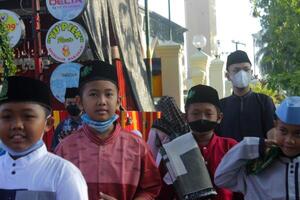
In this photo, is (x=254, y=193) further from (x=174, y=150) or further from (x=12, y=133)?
(x=12, y=133)

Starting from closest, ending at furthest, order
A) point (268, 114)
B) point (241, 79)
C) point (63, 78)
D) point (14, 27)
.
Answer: point (268, 114) → point (241, 79) → point (63, 78) → point (14, 27)

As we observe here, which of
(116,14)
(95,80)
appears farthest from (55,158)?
(116,14)

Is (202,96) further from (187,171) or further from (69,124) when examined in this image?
(69,124)

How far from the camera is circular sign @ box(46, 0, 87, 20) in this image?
Answer: 869cm

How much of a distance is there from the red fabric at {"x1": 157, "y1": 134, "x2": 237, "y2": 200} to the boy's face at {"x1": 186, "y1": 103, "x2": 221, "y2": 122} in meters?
0.15

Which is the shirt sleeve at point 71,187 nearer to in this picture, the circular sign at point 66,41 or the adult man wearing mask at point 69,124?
the adult man wearing mask at point 69,124

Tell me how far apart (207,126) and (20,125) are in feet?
4.46

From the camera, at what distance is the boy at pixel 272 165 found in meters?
2.91

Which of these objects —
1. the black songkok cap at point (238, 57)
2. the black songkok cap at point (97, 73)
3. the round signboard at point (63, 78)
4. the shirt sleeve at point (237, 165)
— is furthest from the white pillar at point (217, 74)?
the shirt sleeve at point (237, 165)

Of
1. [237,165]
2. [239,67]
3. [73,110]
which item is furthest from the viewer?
[73,110]

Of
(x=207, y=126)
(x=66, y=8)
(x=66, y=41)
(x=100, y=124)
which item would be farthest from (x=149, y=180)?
(x=66, y=8)

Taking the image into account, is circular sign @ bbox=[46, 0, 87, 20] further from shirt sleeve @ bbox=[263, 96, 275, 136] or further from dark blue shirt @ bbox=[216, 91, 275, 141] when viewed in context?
shirt sleeve @ bbox=[263, 96, 275, 136]

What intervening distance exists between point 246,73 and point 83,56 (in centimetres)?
504

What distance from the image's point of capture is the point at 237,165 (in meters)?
3.02
